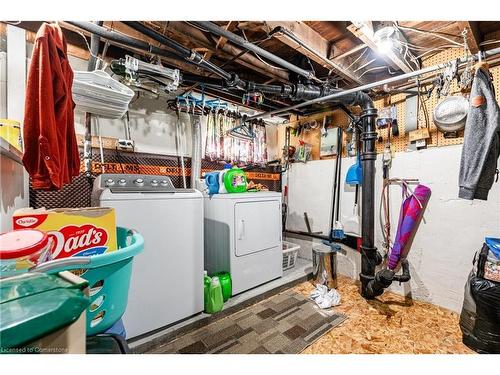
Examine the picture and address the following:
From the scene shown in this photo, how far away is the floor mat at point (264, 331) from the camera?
5.71 feet

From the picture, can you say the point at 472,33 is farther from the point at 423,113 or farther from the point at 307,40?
the point at 307,40

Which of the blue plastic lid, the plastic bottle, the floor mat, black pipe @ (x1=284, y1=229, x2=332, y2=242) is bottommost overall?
the floor mat

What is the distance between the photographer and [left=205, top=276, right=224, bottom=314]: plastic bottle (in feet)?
6.73

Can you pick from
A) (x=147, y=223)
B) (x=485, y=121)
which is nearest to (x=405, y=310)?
(x=485, y=121)

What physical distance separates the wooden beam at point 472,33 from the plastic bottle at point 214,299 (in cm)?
312

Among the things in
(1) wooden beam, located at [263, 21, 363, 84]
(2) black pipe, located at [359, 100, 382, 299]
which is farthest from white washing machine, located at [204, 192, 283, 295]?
(1) wooden beam, located at [263, 21, 363, 84]

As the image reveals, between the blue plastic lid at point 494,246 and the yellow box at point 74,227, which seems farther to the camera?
the blue plastic lid at point 494,246

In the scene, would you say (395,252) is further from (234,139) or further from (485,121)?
(234,139)

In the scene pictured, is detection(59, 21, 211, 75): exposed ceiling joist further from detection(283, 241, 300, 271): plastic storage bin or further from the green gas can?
detection(283, 241, 300, 271): plastic storage bin

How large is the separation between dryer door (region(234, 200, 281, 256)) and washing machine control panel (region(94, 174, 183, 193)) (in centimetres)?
79

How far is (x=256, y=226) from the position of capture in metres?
2.54

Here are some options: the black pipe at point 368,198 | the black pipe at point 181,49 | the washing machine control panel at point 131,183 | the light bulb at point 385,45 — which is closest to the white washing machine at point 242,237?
the washing machine control panel at point 131,183

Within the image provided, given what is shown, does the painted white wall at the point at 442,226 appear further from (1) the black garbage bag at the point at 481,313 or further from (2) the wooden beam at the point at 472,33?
(2) the wooden beam at the point at 472,33
